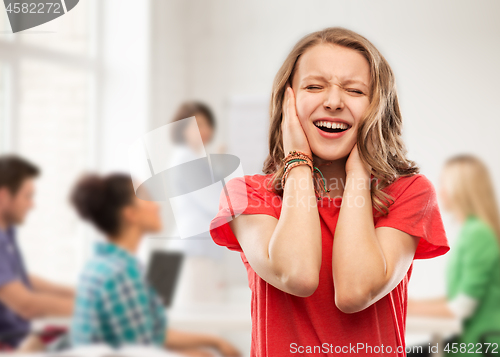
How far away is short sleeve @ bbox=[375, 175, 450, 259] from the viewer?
1.68 ft

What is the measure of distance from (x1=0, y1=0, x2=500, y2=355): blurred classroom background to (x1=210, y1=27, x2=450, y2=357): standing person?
1491 millimetres

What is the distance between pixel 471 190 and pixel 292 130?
145cm

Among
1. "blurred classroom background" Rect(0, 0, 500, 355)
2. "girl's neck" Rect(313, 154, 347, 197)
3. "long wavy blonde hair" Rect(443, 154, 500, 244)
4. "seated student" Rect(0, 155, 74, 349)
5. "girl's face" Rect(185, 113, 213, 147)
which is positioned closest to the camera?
"girl's neck" Rect(313, 154, 347, 197)

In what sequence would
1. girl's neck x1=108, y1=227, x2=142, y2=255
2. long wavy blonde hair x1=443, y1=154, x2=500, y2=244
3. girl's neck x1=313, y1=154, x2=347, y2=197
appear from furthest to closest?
long wavy blonde hair x1=443, y1=154, x2=500, y2=244 < girl's neck x1=108, y1=227, x2=142, y2=255 < girl's neck x1=313, y1=154, x2=347, y2=197

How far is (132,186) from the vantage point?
5.66ft

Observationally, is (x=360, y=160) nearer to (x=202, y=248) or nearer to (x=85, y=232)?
(x=202, y=248)

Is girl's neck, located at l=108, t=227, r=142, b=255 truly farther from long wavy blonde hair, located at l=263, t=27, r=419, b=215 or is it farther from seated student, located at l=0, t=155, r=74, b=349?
long wavy blonde hair, located at l=263, t=27, r=419, b=215

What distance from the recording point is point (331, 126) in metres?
0.55

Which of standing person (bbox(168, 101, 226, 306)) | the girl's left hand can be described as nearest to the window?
standing person (bbox(168, 101, 226, 306))

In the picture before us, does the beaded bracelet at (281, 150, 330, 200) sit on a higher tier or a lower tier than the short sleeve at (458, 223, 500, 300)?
higher

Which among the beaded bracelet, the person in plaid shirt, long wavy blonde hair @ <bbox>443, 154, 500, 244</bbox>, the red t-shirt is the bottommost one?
the person in plaid shirt

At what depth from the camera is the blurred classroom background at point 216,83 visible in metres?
1.97

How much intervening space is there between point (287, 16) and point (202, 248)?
1.27 metres

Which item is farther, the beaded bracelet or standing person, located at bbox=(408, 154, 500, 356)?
standing person, located at bbox=(408, 154, 500, 356)
